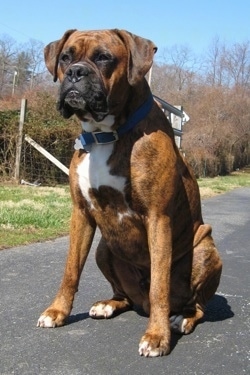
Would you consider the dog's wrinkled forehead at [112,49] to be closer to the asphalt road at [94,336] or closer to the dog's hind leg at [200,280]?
the dog's hind leg at [200,280]

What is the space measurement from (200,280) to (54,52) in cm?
181

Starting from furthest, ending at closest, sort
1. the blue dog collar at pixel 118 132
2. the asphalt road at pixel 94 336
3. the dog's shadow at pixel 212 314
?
the dog's shadow at pixel 212 314, the blue dog collar at pixel 118 132, the asphalt road at pixel 94 336

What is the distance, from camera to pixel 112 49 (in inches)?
138

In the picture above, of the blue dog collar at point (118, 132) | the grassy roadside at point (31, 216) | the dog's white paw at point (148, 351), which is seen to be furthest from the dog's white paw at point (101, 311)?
the grassy roadside at point (31, 216)

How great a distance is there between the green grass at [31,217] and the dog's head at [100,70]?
3142 millimetres

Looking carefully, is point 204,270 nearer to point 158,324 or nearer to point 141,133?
point 158,324

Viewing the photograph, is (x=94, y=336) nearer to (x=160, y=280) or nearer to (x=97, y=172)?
(x=160, y=280)

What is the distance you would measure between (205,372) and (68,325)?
1049 mm

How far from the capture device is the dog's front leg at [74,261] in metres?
3.83

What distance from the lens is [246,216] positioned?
39.5 ft

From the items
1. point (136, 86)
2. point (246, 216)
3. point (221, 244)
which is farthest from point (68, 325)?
point (246, 216)

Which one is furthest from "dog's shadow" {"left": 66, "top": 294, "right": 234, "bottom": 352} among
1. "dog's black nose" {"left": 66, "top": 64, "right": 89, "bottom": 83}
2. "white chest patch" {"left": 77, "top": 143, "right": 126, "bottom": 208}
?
"dog's black nose" {"left": 66, "top": 64, "right": 89, "bottom": 83}

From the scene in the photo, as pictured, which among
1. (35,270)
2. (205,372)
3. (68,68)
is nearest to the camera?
(205,372)

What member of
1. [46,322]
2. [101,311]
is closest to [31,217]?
[101,311]
